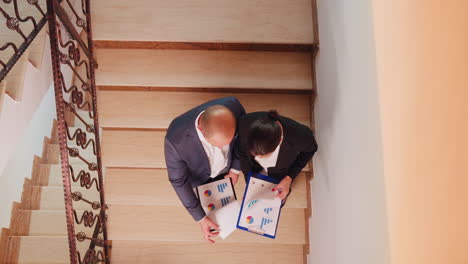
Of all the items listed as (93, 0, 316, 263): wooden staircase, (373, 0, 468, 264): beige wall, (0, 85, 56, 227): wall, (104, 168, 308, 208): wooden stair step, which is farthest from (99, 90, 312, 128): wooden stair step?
(373, 0, 468, 264): beige wall

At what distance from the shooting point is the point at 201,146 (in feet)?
7.32

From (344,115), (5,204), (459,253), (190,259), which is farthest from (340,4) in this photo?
(5,204)

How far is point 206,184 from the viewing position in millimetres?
2682

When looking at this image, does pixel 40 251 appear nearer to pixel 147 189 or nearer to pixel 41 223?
pixel 41 223

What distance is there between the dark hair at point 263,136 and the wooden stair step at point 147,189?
1.13 meters

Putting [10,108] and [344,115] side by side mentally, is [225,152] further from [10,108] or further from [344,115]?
[10,108]

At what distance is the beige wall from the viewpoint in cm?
127

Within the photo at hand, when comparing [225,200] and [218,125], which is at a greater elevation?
[218,125]

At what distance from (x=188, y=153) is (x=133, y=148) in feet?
3.13

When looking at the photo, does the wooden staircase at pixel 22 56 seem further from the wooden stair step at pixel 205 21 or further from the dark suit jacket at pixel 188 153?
the dark suit jacket at pixel 188 153

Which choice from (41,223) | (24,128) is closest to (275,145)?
(24,128)

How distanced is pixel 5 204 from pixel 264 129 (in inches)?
133

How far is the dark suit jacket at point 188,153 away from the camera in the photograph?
7.02 ft

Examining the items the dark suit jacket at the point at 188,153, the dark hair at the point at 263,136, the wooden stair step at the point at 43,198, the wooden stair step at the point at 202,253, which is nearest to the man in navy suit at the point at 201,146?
the dark suit jacket at the point at 188,153
